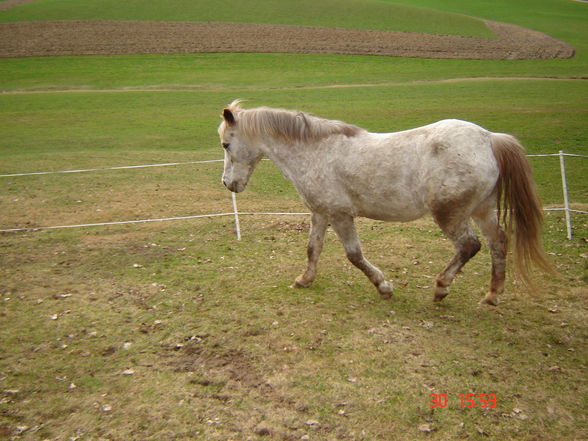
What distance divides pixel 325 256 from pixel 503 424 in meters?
4.19

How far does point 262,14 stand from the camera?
47250 millimetres

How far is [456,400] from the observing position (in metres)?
4.25

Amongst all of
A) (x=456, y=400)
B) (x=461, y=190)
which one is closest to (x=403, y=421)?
(x=456, y=400)

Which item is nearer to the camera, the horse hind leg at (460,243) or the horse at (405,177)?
the horse at (405,177)

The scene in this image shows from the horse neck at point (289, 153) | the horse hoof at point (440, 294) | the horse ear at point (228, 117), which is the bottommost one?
the horse hoof at point (440, 294)

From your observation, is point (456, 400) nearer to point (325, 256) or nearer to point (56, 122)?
point (325, 256)

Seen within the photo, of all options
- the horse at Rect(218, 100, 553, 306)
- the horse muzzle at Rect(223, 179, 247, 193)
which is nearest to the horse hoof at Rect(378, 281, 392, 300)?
the horse at Rect(218, 100, 553, 306)

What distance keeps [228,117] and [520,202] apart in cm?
354

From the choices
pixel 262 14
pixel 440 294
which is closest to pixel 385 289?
pixel 440 294

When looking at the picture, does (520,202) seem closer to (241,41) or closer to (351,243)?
(351,243)

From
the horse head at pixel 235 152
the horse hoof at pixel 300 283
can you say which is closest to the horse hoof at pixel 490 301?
the horse hoof at pixel 300 283

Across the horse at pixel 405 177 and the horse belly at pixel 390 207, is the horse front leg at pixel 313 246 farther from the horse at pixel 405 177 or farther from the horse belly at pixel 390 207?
the horse belly at pixel 390 207
